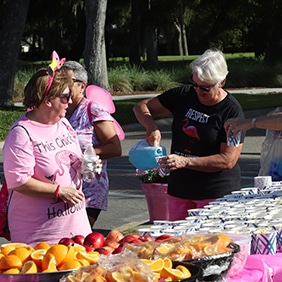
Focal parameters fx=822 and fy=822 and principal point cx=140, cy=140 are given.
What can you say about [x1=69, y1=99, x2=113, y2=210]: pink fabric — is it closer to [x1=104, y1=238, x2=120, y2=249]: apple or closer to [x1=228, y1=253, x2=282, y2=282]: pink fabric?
[x1=104, y1=238, x2=120, y2=249]: apple

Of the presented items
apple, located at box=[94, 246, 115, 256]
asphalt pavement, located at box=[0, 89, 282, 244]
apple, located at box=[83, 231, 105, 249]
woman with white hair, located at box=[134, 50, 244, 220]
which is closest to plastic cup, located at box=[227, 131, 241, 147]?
woman with white hair, located at box=[134, 50, 244, 220]

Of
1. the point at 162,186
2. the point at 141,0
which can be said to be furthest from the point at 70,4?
the point at 162,186

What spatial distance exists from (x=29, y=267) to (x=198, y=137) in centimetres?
261

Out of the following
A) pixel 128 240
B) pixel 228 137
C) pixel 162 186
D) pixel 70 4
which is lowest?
pixel 162 186

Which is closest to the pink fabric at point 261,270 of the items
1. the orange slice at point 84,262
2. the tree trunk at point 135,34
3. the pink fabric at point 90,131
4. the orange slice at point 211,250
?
the orange slice at point 211,250

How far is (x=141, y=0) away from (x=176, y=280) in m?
43.7

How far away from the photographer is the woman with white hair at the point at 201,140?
18.5 feet

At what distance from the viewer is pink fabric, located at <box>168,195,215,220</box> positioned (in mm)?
5977

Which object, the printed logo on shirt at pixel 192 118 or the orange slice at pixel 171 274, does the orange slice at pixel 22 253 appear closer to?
the orange slice at pixel 171 274

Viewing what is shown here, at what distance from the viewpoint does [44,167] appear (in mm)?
4914

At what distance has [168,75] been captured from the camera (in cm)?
3484

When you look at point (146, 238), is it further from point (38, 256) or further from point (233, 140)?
point (233, 140)

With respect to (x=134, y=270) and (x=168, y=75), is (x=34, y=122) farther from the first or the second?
(x=168, y=75)

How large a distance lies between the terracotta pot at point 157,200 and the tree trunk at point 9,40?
1490cm
